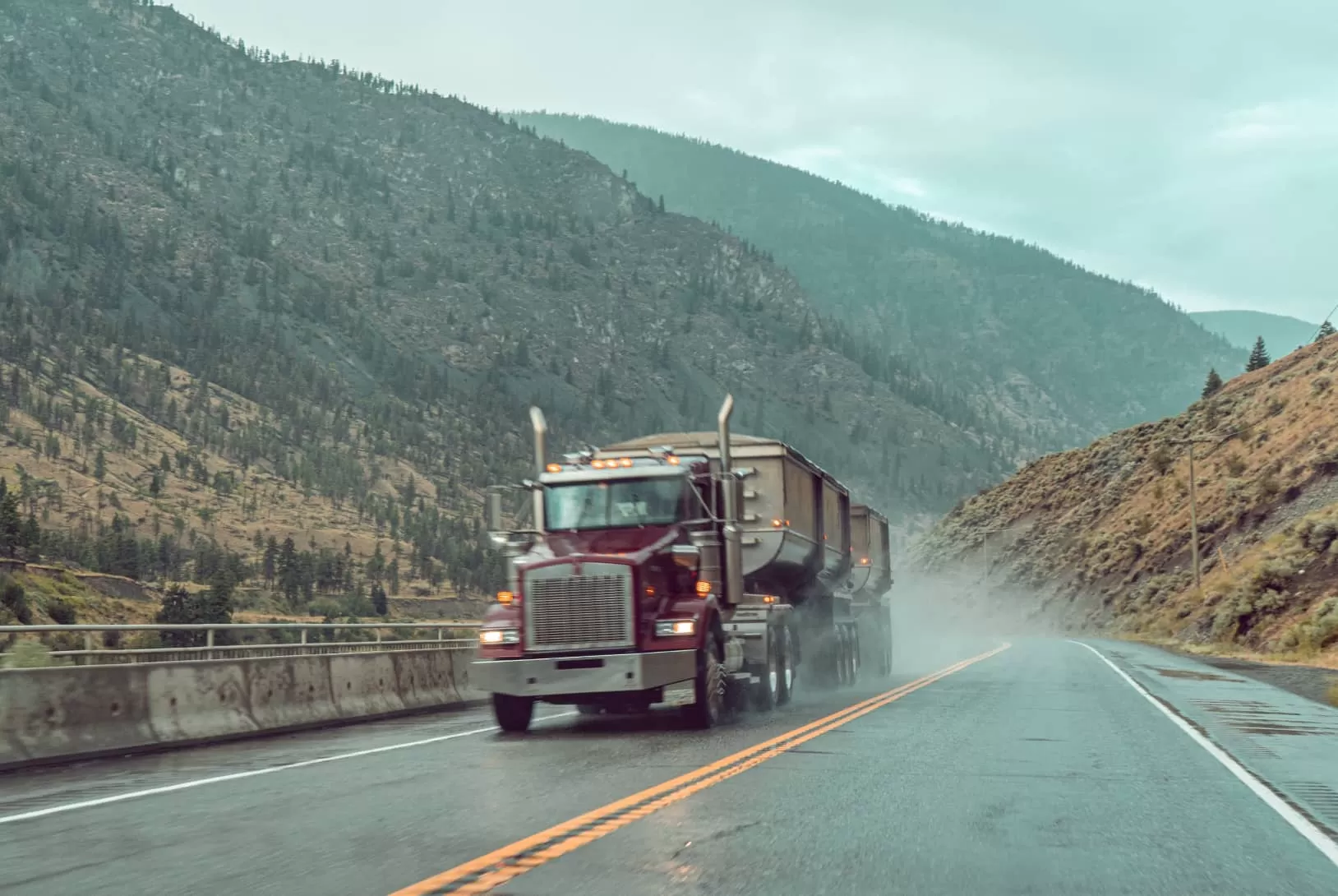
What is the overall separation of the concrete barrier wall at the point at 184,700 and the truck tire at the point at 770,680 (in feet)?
15.9

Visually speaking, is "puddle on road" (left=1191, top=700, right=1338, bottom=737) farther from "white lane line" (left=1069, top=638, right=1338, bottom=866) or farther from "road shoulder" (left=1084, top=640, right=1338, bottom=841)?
"white lane line" (left=1069, top=638, right=1338, bottom=866)

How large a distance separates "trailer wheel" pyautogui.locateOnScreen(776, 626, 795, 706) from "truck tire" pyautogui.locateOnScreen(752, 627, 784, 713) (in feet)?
0.14

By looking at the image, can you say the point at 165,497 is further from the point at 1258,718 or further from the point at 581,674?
the point at 1258,718

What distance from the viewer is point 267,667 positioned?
657 inches

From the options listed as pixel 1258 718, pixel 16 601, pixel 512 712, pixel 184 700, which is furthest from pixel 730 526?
pixel 16 601

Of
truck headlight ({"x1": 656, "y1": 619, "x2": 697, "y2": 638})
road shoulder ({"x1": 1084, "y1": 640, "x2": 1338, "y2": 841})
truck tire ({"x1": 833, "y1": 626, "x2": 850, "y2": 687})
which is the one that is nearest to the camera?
road shoulder ({"x1": 1084, "y1": 640, "x2": 1338, "y2": 841})

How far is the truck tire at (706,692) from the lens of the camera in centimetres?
1608

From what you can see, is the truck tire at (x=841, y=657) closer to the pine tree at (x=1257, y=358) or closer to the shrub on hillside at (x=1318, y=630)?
the shrub on hillside at (x=1318, y=630)

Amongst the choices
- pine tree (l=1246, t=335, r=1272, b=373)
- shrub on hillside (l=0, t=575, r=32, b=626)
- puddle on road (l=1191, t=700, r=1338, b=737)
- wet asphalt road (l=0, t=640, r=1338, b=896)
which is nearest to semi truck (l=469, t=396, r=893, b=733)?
wet asphalt road (l=0, t=640, r=1338, b=896)

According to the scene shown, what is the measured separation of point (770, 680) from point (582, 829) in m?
11.1

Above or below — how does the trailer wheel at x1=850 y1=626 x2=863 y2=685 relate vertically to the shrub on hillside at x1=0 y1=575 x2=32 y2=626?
below

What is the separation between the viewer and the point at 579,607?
614 inches

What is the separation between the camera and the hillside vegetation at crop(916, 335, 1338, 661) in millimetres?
43188

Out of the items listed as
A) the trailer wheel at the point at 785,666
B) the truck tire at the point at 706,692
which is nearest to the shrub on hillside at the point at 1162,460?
the trailer wheel at the point at 785,666
